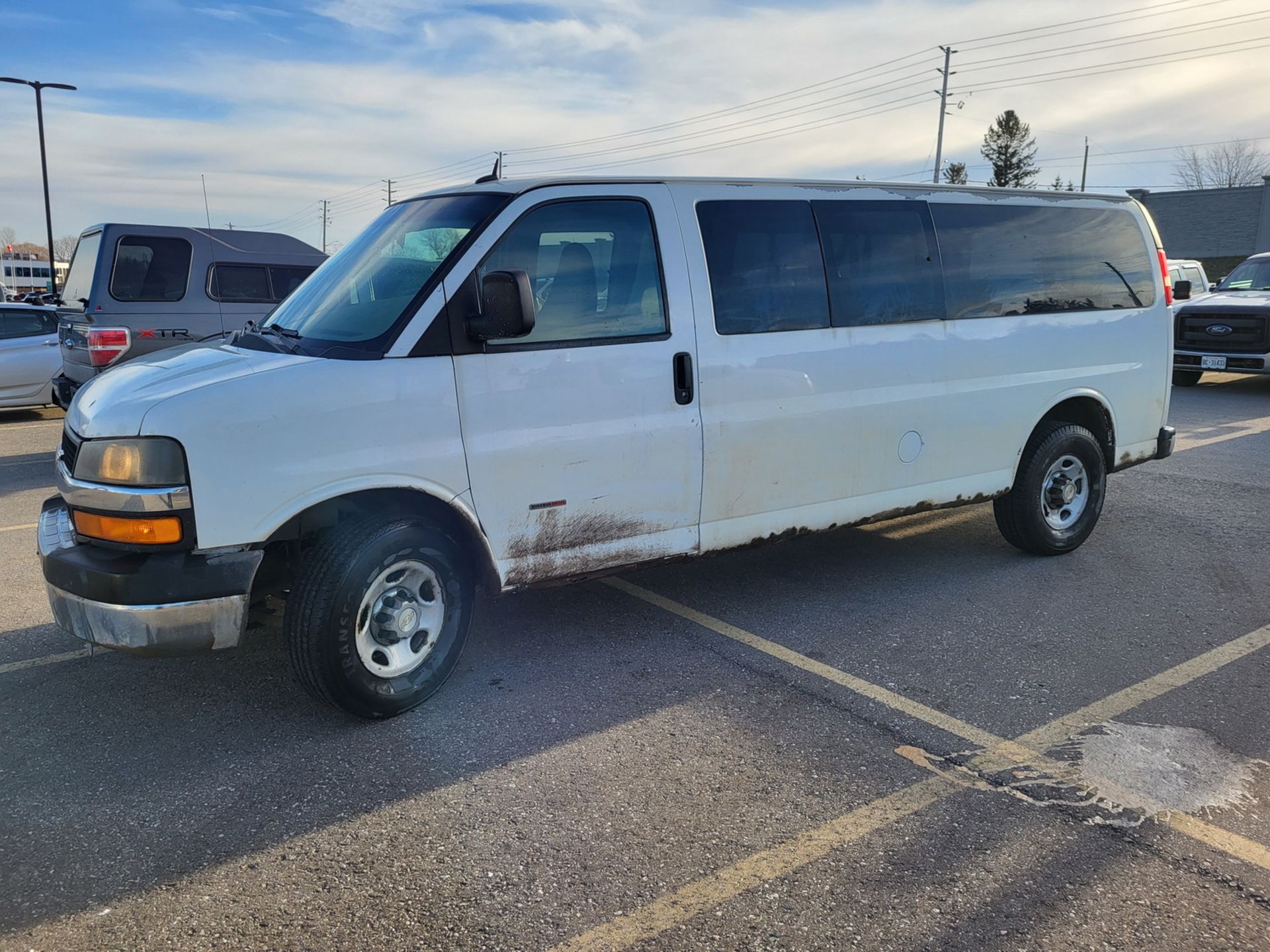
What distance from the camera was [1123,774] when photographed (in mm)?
3463

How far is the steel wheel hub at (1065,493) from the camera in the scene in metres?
5.96

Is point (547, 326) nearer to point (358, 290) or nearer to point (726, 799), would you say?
point (358, 290)

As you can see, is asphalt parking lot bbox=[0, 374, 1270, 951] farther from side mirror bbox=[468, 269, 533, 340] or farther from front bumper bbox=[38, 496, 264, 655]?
side mirror bbox=[468, 269, 533, 340]

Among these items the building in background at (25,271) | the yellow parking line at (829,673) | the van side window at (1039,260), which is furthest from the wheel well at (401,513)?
the building in background at (25,271)

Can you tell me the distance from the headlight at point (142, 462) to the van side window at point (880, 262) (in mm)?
3032

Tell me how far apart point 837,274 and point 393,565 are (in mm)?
2613

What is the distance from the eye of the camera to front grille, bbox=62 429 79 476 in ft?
12.1

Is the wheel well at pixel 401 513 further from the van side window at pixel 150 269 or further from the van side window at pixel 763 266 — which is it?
the van side window at pixel 150 269

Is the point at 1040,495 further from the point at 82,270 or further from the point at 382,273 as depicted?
the point at 82,270

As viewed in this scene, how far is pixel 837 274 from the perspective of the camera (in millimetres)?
4859

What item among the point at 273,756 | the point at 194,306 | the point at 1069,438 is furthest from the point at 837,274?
the point at 194,306

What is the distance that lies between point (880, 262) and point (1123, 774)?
2.72m

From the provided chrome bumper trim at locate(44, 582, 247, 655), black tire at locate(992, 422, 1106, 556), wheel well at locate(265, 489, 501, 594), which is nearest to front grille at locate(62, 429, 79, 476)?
chrome bumper trim at locate(44, 582, 247, 655)

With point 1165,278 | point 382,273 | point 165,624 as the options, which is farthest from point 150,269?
point 1165,278
